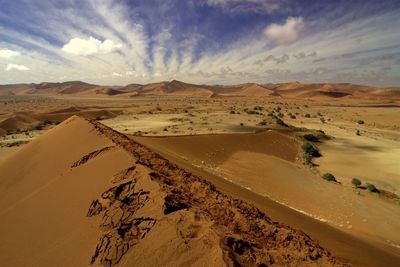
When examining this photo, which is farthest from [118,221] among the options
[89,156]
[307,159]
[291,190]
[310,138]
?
[310,138]

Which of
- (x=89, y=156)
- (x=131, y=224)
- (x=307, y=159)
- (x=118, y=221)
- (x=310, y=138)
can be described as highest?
(x=131, y=224)

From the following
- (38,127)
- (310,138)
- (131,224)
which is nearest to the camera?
(131,224)

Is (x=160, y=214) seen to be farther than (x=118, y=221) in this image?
No

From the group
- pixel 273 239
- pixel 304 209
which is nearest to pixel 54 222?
pixel 273 239

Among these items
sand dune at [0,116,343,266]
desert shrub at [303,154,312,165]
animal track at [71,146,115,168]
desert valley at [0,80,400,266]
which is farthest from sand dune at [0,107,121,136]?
sand dune at [0,116,343,266]

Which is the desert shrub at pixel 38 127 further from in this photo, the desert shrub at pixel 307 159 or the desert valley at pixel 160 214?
the desert shrub at pixel 307 159

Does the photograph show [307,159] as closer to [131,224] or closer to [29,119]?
[131,224]

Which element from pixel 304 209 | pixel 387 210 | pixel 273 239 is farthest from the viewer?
pixel 387 210

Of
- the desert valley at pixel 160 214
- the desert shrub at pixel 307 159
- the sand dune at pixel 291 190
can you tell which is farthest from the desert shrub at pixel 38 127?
the desert shrub at pixel 307 159

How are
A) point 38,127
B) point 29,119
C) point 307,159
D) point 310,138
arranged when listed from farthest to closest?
1. point 29,119
2. point 38,127
3. point 310,138
4. point 307,159

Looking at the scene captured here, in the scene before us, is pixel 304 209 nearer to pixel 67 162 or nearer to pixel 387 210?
pixel 387 210
